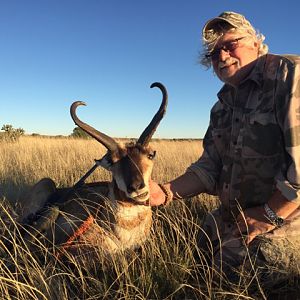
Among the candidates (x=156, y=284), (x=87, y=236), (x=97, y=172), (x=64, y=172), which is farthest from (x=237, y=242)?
(x=64, y=172)

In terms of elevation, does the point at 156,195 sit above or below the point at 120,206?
above

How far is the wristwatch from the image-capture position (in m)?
3.74

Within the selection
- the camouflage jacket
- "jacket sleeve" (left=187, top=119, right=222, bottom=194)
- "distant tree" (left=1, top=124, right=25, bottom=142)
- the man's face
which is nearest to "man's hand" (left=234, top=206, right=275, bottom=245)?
the camouflage jacket

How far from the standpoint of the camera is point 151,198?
184 inches

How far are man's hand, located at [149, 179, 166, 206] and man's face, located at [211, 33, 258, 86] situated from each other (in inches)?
56.0

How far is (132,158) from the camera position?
16.1 feet

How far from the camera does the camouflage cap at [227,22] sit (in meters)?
4.24

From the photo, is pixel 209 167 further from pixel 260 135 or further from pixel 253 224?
pixel 253 224

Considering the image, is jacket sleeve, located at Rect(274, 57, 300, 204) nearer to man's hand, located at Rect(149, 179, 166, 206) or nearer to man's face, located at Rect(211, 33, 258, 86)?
man's face, located at Rect(211, 33, 258, 86)

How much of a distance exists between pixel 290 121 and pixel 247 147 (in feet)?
2.12

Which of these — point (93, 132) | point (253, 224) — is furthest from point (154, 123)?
point (253, 224)

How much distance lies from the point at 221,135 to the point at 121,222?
1.51 meters

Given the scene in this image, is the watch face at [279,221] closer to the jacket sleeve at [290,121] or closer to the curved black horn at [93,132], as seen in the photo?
the jacket sleeve at [290,121]

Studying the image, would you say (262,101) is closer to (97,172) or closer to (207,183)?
(207,183)
